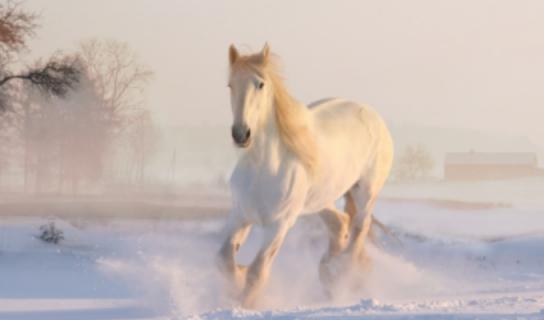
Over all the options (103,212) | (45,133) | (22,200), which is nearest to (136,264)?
(103,212)

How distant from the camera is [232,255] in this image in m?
7.49

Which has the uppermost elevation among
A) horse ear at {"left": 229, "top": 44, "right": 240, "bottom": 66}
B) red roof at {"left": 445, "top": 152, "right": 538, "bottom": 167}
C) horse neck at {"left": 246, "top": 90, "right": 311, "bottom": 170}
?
horse ear at {"left": 229, "top": 44, "right": 240, "bottom": 66}

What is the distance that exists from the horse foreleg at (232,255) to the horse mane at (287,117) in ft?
2.79

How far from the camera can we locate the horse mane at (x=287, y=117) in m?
7.12

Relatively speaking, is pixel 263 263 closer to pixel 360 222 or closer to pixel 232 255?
pixel 232 255

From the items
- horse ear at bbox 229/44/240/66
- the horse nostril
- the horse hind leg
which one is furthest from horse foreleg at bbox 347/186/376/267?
the horse nostril

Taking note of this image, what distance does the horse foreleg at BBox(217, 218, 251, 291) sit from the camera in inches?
295

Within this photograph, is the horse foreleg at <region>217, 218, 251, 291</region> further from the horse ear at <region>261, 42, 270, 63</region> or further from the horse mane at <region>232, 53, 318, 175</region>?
the horse ear at <region>261, 42, 270, 63</region>

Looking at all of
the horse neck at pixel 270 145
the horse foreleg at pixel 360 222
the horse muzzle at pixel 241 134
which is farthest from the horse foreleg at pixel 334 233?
the horse muzzle at pixel 241 134

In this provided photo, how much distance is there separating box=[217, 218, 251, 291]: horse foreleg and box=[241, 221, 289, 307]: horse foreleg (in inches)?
6.5

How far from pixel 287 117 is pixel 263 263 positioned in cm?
135

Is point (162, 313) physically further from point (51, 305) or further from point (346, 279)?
point (346, 279)

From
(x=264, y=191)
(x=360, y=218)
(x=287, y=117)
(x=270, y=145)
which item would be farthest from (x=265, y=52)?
(x=360, y=218)

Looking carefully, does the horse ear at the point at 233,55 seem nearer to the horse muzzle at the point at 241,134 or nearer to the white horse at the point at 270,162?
the white horse at the point at 270,162
